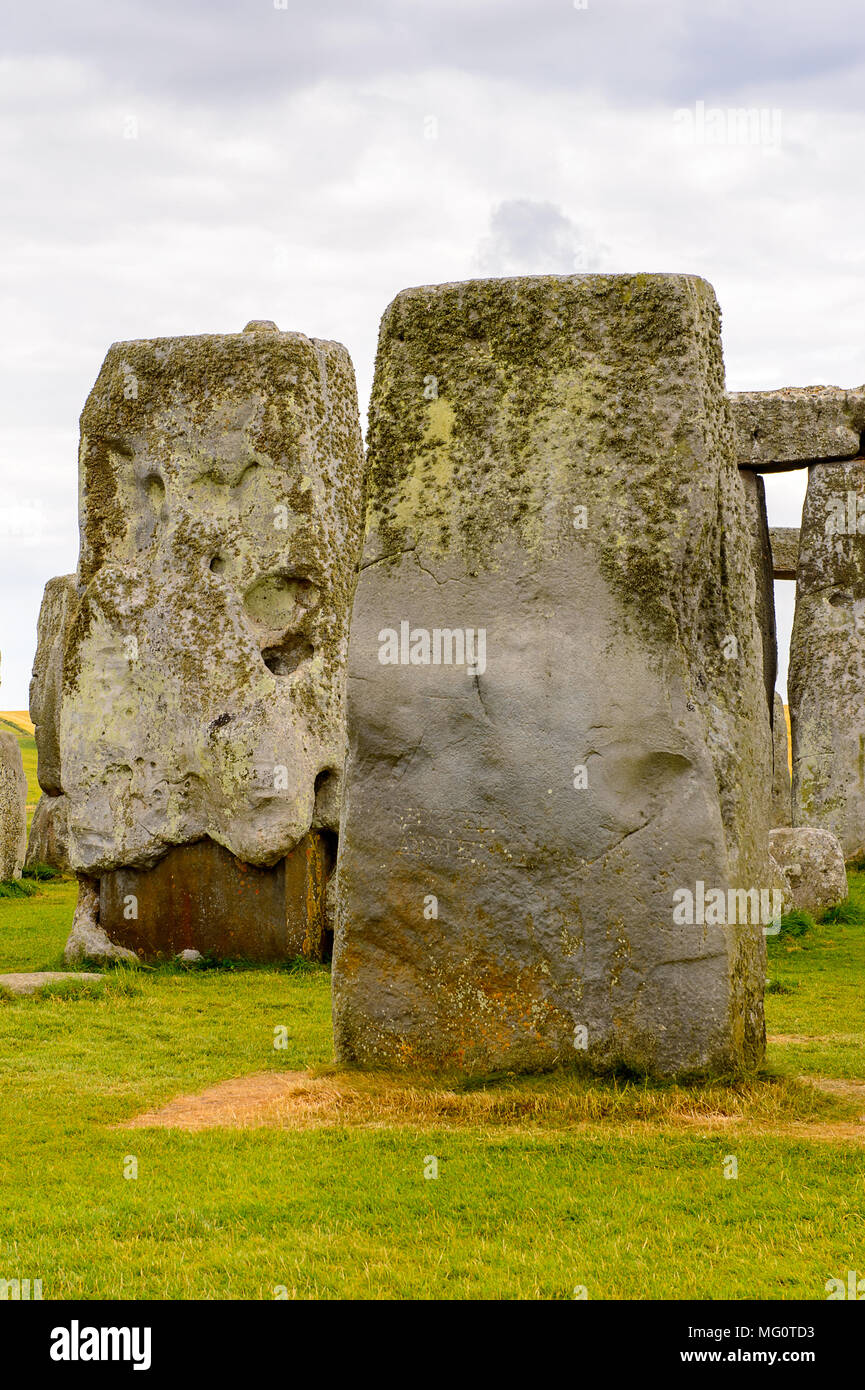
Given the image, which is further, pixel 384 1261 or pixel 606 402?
pixel 606 402

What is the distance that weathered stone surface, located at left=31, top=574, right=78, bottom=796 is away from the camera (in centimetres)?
1859

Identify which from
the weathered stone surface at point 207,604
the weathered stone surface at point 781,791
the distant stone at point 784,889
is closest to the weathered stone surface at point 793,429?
the weathered stone surface at point 781,791

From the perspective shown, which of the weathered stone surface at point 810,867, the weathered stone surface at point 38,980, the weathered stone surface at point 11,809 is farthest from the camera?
the weathered stone surface at point 11,809

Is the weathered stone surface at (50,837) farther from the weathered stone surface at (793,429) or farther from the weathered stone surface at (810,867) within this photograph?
the weathered stone surface at (810,867)

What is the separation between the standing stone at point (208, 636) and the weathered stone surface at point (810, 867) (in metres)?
3.57

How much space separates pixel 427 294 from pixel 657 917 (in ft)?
9.14

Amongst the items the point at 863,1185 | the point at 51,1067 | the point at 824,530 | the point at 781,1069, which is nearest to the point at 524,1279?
the point at 863,1185

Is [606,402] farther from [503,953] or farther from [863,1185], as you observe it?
[863,1185]

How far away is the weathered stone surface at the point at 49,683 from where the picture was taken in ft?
61.0

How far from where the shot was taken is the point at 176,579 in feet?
36.1

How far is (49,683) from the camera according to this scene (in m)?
19.3

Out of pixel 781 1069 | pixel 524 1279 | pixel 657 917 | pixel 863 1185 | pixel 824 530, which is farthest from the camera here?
pixel 824 530

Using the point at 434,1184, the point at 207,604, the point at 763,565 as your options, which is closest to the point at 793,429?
the point at 763,565

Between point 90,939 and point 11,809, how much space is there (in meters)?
6.57
